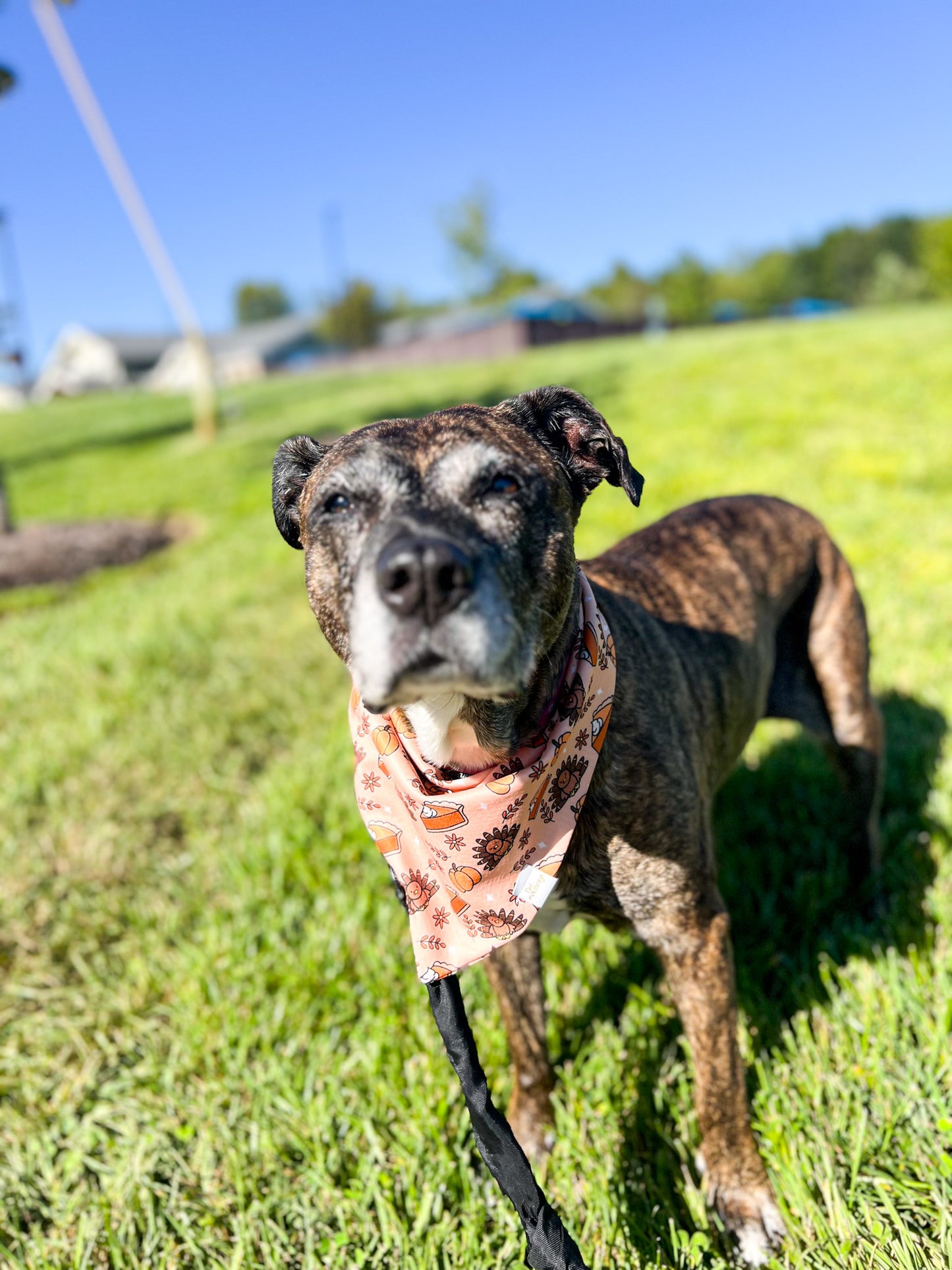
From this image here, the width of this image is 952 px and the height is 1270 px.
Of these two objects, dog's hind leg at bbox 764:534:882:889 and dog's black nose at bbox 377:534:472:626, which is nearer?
dog's black nose at bbox 377:534:472:626

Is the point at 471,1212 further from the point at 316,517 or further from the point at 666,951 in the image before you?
the point at 316,517

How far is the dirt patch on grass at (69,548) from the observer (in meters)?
9.97

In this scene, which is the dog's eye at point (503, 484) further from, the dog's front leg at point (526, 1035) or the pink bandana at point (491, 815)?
the dog's front leg at point (526, 1035)

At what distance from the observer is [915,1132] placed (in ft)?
7.51

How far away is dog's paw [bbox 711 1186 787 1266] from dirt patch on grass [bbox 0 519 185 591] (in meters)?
9.44

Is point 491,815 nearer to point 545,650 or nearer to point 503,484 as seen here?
point 545,650

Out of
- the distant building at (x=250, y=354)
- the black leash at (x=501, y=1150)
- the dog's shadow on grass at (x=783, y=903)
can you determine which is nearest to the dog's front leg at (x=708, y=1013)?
the dog's shadow on grass at (x=783, y=903)

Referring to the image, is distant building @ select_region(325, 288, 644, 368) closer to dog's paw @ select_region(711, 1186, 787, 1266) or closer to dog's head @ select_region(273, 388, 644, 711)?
dog's head @ select_region(273, 388, 644, 711)

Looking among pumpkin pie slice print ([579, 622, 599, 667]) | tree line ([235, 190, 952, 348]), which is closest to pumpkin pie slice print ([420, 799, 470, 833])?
pumpkin pie slice print ([579, 622, 599, 667])

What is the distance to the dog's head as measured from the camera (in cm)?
178

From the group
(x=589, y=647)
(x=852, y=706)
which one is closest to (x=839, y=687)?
(x=852, y=706)

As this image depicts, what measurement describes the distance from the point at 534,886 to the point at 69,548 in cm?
994

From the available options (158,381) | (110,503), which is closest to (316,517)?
(110,503)

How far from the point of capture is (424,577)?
68.1 inches
